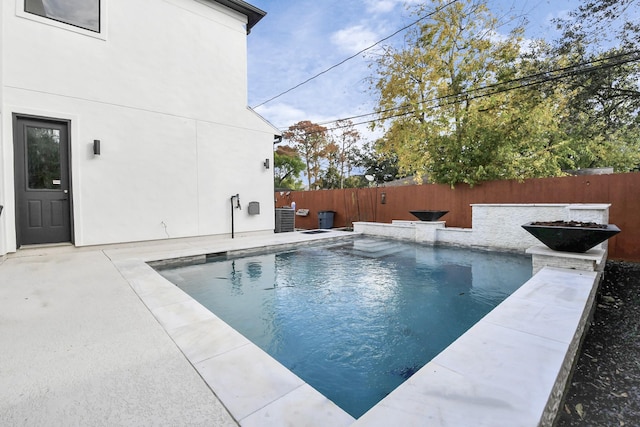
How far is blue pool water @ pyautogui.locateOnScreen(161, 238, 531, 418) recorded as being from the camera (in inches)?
84.8

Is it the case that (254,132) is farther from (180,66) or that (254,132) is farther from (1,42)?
(1,42)

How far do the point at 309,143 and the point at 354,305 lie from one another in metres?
20.8

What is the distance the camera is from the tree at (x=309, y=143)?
22.5 metres

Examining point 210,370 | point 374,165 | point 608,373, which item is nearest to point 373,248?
point 608,373

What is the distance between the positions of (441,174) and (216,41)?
23.5ft

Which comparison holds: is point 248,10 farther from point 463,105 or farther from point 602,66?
point 602,66

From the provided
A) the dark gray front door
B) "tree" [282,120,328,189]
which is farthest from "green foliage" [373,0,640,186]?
"tree" [282,120,328,189]

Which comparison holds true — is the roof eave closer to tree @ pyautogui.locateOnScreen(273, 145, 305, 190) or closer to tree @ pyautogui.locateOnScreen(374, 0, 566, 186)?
tree @ pyautogui.locateOnScreen(374, 0, 566, 186)

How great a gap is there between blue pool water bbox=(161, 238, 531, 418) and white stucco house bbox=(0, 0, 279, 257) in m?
2.16

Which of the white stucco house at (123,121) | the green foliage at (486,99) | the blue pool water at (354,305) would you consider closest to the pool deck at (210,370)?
the blue pool water at (354,305)

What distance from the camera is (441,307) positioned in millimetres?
3332

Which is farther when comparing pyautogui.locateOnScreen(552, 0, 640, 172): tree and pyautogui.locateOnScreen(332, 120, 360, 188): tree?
pyautogui.locateOnScreen(332, 120, 360, 188): tree

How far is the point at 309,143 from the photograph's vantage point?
23094 millimetres

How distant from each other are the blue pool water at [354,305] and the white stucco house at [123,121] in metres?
2.16
